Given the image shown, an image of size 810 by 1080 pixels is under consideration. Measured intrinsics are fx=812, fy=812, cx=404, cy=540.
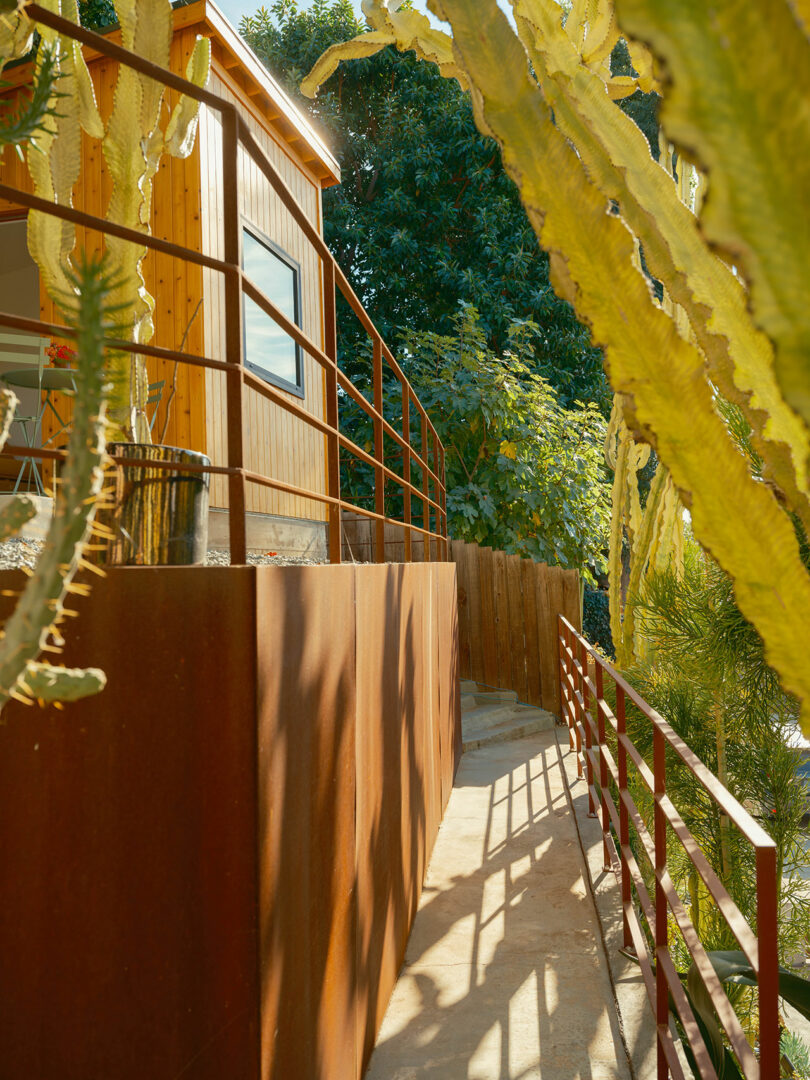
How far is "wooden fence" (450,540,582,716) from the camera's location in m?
11.0

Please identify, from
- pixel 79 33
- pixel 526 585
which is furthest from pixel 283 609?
pixel 526 585

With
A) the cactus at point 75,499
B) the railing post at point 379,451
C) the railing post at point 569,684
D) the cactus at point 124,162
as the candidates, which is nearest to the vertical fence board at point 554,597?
the railing post at point 569,684

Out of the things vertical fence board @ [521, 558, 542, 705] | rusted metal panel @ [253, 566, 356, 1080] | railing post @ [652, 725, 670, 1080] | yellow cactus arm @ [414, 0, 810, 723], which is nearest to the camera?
yellow cactus arm @ [414, 0, 810, 723]

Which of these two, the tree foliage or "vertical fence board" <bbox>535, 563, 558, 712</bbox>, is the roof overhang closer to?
the tree foliage

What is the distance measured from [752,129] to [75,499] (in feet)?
2.25

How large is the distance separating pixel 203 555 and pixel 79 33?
1.23 meters

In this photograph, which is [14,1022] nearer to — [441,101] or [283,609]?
[283,609]

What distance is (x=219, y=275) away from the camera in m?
6.15

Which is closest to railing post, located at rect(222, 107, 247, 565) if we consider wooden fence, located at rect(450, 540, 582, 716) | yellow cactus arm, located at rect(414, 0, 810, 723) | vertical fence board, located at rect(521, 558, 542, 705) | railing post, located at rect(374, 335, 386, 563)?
yellow cactus arm, located at rect(414, 0, 810, 723)

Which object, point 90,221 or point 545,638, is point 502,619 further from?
point 90,221

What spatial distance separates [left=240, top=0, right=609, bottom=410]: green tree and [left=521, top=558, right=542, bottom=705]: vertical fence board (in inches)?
305

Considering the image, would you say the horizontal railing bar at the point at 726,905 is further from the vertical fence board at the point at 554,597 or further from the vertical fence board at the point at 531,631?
the vertical fence board at the point at 531,631

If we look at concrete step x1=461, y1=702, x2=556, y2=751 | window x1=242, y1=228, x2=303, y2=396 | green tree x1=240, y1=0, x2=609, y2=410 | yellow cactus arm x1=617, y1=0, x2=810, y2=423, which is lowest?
concrete step x1=461, y1=702, x2=556, y2=751

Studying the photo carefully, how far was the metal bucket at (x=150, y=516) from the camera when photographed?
79.4 inches
